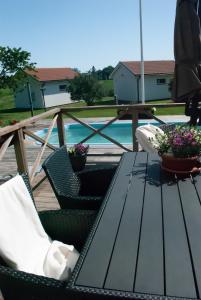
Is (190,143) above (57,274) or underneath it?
above

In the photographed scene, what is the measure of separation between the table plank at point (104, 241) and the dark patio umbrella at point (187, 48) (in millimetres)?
1518

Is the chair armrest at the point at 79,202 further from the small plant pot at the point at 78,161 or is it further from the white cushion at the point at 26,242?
the small plant pot at the point at 78,161

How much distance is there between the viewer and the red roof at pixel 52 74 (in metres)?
29.4

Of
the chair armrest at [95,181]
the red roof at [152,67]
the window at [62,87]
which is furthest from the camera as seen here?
the window at [62,87]

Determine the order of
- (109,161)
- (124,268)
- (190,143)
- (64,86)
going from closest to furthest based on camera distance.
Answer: (124,268), (190,143), (109,161), (64,86)

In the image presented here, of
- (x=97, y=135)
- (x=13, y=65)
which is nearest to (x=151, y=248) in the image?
(x=97, y=135)

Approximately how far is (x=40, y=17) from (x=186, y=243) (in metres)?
14.3

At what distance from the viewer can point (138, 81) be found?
26.6 metres

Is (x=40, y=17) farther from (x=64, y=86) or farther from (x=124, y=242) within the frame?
(x=64, y=86)

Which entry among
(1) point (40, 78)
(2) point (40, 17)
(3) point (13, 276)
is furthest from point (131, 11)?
(3) point (13, 276)

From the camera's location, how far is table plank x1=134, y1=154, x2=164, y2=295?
1.16 m

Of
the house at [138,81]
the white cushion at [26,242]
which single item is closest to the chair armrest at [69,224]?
the white cushion at [26,242]

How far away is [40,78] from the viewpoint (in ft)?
94.4

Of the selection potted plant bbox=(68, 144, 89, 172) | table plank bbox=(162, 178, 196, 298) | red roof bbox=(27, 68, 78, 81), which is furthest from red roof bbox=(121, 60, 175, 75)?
table plank bbox=(162, 178, 196, 298)
